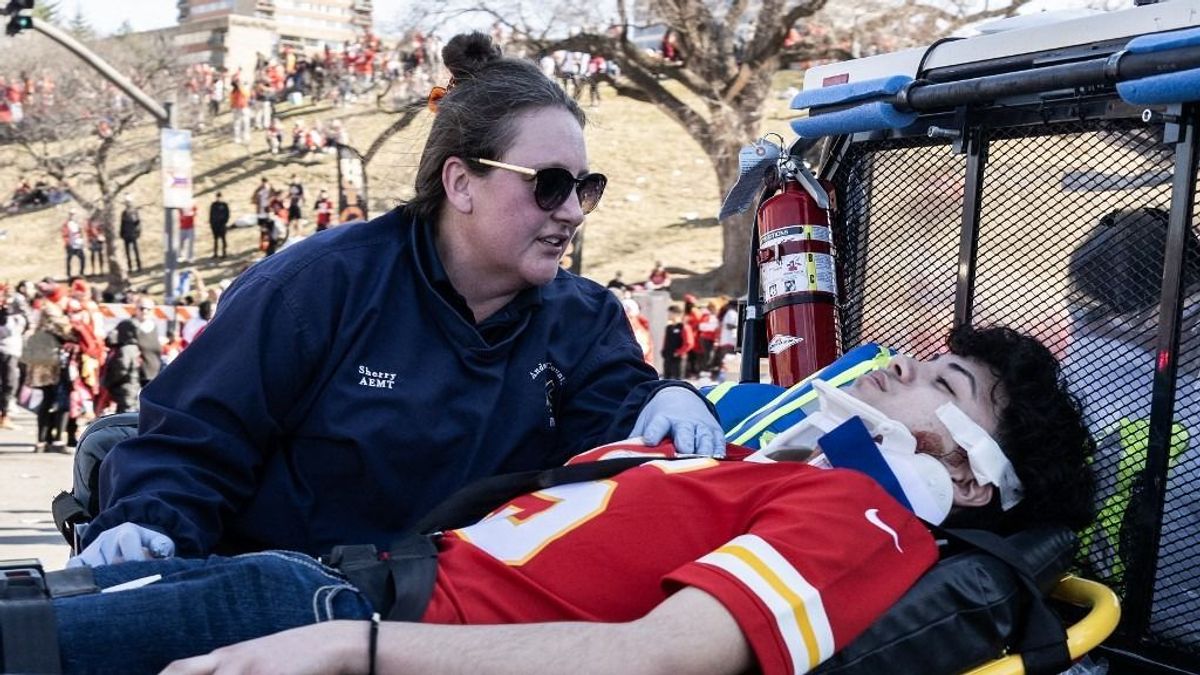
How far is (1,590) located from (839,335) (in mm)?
2532

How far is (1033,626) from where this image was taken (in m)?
2.50

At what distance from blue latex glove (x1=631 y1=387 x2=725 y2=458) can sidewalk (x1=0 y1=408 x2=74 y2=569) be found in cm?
594

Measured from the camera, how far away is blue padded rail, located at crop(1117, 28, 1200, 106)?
8.34 feet

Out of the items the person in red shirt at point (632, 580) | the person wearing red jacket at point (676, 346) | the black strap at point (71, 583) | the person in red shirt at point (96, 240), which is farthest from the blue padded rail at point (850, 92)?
the person in red shirt at point (96, 240)

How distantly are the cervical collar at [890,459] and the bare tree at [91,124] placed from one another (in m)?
32.6

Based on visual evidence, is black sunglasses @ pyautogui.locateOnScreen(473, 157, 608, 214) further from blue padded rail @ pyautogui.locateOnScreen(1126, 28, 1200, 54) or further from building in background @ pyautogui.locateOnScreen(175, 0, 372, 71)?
building in background @ pyautogui.locateOnScreen(175, 0, 372, 71)

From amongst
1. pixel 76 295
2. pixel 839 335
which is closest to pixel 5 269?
pixel 76 295

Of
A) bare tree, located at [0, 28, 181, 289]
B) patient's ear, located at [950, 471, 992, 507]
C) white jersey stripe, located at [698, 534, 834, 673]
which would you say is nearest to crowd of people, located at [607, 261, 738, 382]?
patient's ear, located at [950, 471, 992, 507]

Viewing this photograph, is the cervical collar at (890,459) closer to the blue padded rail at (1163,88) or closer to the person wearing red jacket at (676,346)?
the blue padded rail at (1163,88)

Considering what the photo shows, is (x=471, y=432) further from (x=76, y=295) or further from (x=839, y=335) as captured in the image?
(x=76, y=295)

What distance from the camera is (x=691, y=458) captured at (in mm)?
2732

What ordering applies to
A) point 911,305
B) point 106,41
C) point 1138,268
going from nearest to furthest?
point 1138,268 → point 911,305 → point 106,41

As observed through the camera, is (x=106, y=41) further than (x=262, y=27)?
No

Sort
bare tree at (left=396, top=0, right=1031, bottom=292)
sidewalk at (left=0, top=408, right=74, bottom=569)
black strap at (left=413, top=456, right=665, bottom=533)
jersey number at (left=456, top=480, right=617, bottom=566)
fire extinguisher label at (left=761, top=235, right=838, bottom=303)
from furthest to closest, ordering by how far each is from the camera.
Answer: bare tree at (left=396, top=0, right=1031, bottom=292) → sidewalk at (left=0, top=408, right=74, bottom=569) → fire extinguisher label at (left=761, top=235, right=838, bottom=303) → black strap at (left=413, top=456, right=665, bottom=533) → jersey number at (left=456, top=480, right=617, bottom=566)
